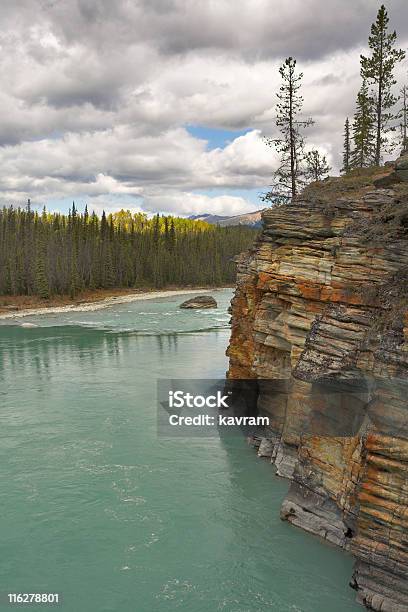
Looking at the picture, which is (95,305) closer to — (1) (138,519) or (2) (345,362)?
(1) (138,519)

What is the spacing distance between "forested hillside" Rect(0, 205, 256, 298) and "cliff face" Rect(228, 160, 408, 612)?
77730 millimetres

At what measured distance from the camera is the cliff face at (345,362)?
13.2m

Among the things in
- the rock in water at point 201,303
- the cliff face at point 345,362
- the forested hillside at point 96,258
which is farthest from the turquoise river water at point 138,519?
the forested hillside at point 96,258

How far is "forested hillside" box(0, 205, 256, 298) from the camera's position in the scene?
98875 millimetres

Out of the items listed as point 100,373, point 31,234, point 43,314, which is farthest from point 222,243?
point 100,373

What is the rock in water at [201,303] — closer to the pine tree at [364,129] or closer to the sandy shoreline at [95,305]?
the sandy shoreline at [95,305]

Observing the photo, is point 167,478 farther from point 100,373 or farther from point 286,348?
point 100,373

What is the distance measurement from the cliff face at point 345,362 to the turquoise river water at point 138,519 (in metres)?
1.44

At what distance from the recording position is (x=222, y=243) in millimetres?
165000

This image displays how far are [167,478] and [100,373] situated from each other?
770 inches

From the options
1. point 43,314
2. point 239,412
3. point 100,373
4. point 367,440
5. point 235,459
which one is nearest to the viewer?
point 367,440

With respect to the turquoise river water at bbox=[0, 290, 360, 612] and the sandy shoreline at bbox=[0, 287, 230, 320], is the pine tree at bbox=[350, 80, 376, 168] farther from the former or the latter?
the sandy shoreline at bbox=[0, 287, 230, 320]

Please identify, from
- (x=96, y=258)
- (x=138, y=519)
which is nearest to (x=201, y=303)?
(x=96, y=258)

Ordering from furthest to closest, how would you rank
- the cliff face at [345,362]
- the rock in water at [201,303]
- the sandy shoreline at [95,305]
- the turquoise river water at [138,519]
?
1. the rock in water at [201,303]
2. the sandy shoreline at [95,305]
3. the turquoise river water at [138,519]
4. the cliff face at [345,362]
